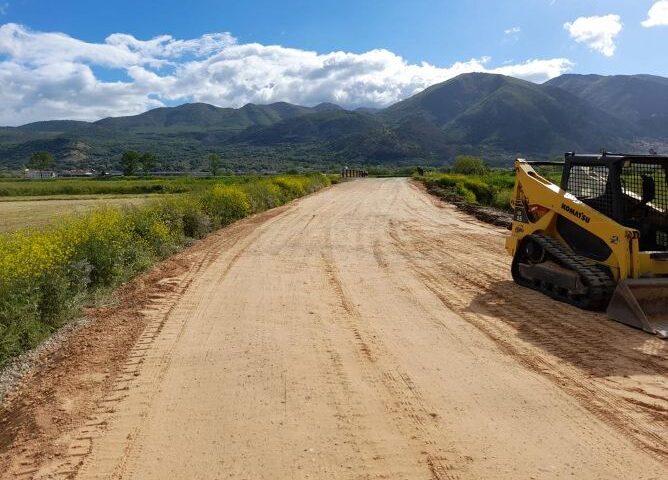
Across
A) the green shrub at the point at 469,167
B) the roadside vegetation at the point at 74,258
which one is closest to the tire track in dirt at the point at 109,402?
the roadside vegetation at the point at 74,258

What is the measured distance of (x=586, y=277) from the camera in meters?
7.42

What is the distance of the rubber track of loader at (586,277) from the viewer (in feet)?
24.0

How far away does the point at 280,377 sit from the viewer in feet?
17.6

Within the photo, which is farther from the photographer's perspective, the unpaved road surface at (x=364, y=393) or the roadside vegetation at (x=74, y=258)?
the roadside vegetation at (x=74, y=258)

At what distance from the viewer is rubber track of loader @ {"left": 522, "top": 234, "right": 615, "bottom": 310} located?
7.30 metres

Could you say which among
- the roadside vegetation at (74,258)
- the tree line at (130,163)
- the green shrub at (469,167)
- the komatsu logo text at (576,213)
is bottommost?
the green shrub at (469,167)

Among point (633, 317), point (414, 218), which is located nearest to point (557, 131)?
point (414, 218)

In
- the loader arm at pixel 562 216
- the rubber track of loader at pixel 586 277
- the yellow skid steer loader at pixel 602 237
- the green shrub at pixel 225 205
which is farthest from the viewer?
the green shrub at pixel 225 205

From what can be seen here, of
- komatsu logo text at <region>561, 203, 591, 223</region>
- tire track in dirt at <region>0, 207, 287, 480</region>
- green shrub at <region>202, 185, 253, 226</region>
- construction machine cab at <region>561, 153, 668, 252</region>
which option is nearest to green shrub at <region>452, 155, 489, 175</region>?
green shrub at <region>202, 185, 253, 226</region>

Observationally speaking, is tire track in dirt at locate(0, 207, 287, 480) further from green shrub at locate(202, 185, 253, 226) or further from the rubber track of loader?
green shrub at locate(202, 185, 253, 226)

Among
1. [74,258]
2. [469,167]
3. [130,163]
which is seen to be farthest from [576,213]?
[130,163]

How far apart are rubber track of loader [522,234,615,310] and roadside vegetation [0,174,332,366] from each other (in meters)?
6.85

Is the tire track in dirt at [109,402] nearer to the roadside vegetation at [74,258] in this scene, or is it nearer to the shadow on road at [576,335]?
the roadside vegetation at [74,258]

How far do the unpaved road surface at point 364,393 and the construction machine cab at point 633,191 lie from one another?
63.5 inches
